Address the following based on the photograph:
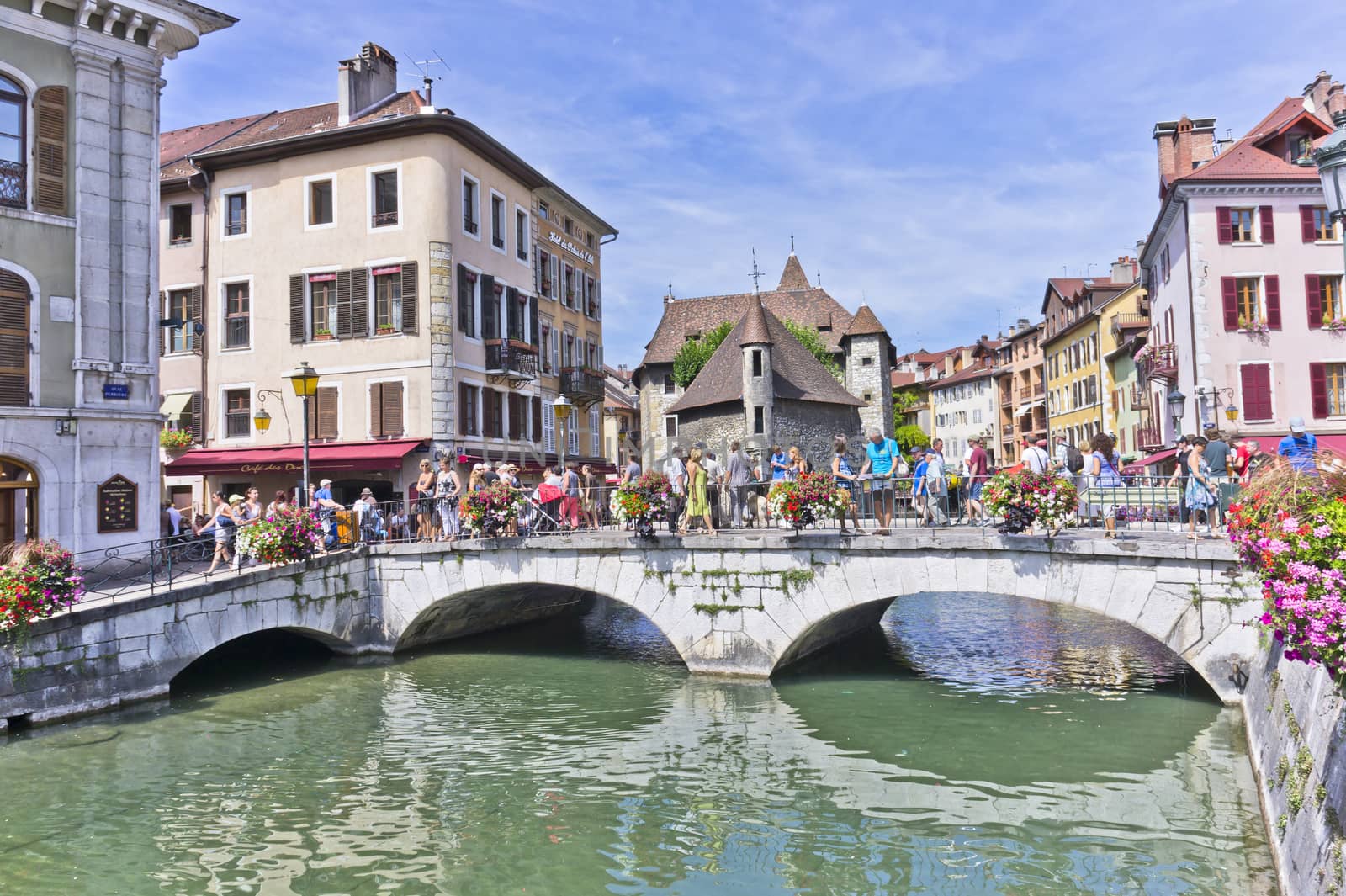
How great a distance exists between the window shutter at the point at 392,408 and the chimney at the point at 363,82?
7.52 metres

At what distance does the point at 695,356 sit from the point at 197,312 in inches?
1173

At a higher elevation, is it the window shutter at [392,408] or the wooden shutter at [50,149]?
the wooden shutter at [50,149]

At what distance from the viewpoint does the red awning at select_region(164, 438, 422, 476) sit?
23814 mm

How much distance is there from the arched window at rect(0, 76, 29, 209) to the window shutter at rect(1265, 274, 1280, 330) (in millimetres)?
29856

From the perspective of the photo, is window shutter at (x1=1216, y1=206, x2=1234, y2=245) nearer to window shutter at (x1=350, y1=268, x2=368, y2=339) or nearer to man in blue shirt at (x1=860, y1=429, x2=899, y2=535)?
man in blue shirt at (x1=860, y1=429, x2=899, y2=535)

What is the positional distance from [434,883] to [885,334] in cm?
5459

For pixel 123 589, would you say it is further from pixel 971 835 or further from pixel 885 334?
pixel 885 334

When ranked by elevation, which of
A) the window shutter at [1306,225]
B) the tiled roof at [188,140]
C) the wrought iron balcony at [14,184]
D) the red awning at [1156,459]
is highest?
the tiled roof at [188,140]

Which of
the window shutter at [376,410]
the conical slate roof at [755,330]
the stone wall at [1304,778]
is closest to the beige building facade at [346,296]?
the window shutter at [376,410]

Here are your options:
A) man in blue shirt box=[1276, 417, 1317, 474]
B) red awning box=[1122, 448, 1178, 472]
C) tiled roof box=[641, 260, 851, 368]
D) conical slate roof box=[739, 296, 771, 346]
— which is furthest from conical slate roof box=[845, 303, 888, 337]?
man in blue shirt box=[1276, 417, 1317, 474]

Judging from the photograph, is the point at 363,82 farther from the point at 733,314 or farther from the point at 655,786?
the point at 733,314

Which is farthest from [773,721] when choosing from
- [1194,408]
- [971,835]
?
[1194,408]

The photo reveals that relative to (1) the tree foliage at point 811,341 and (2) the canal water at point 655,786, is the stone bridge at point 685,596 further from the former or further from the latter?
(1) the tree foliage at point 811,341

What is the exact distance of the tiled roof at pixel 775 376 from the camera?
43.7 metres
